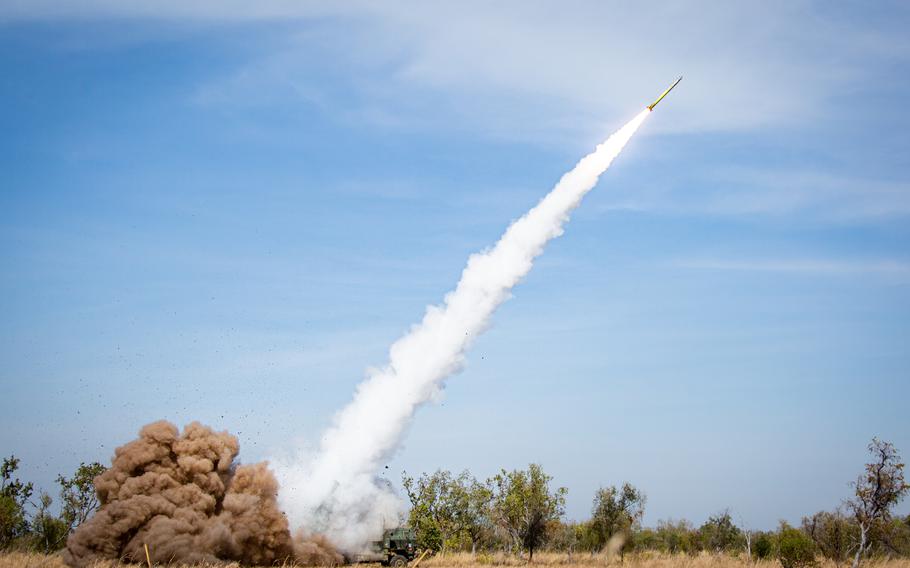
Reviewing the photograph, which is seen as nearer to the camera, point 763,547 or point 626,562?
point 626,562

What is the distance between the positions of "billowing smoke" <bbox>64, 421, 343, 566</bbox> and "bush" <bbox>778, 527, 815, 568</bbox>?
67.9ft

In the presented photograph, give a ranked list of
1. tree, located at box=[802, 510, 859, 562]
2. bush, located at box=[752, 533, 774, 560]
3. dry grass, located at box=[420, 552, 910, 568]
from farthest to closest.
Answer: bush, located at box=[752, 533, 774, 560], tree, located at box=[802, 510, 859, 562], dry grass, located at box=[420, 552, 910, 568]

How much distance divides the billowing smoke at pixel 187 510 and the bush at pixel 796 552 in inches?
815

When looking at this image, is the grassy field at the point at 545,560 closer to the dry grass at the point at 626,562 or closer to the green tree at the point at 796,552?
the dry grass at the point at 626,562

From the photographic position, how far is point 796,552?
3862 cm

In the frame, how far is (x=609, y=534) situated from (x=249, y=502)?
24464mm

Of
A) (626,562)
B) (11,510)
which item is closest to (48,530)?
(11,510)

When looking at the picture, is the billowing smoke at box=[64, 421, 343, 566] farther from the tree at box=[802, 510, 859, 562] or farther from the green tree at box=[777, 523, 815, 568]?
the tree at box=[802, 510, 859, 562]

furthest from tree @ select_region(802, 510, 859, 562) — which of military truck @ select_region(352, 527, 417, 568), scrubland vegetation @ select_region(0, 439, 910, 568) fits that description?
military truck @ select_region(352, 527, 417, 568)

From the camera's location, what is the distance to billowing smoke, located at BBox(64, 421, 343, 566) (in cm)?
2970

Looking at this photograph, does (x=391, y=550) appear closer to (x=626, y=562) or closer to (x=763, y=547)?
(x=626, y=562)

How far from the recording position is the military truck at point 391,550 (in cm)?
3700

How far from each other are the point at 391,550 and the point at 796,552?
762 inches

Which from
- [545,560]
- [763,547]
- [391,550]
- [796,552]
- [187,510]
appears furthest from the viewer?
[763,547]
